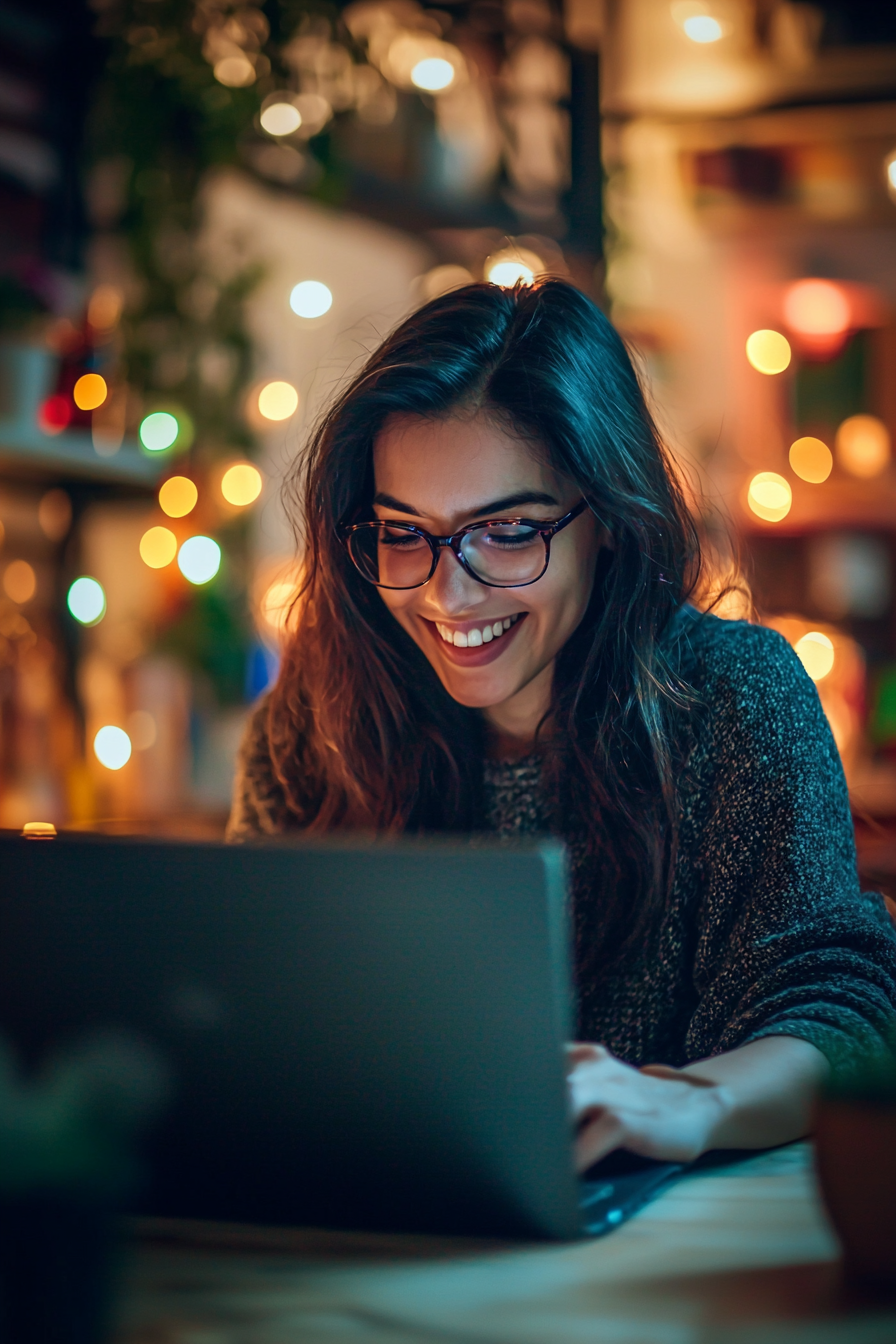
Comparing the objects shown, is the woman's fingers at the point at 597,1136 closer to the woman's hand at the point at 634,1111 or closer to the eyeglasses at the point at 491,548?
the woman's hand at the point at 634,1111

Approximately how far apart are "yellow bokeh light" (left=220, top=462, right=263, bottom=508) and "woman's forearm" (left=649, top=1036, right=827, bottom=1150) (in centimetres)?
191

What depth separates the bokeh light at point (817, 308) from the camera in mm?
3500

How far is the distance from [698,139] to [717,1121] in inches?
120

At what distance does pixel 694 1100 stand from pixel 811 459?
2.96 m

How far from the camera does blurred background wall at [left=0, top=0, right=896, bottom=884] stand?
2.28 metres

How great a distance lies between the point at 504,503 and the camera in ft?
3.95

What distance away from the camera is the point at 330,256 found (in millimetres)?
3455

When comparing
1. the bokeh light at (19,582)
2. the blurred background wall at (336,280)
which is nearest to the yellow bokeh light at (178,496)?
the blurred background wall at (336,280)

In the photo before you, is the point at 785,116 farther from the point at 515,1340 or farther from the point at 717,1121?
the point at 515,1340

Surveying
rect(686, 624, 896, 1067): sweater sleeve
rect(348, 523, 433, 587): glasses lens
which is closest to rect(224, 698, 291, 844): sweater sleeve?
rect(348, 523, 433, 587): glasses lens

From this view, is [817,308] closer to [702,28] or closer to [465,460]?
[702,28]

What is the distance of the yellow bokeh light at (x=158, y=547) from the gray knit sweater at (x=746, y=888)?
1.37 metres

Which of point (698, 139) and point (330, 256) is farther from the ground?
point (698, 139)

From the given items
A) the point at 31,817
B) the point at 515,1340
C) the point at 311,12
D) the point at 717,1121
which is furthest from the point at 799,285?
the point at 515,1340
